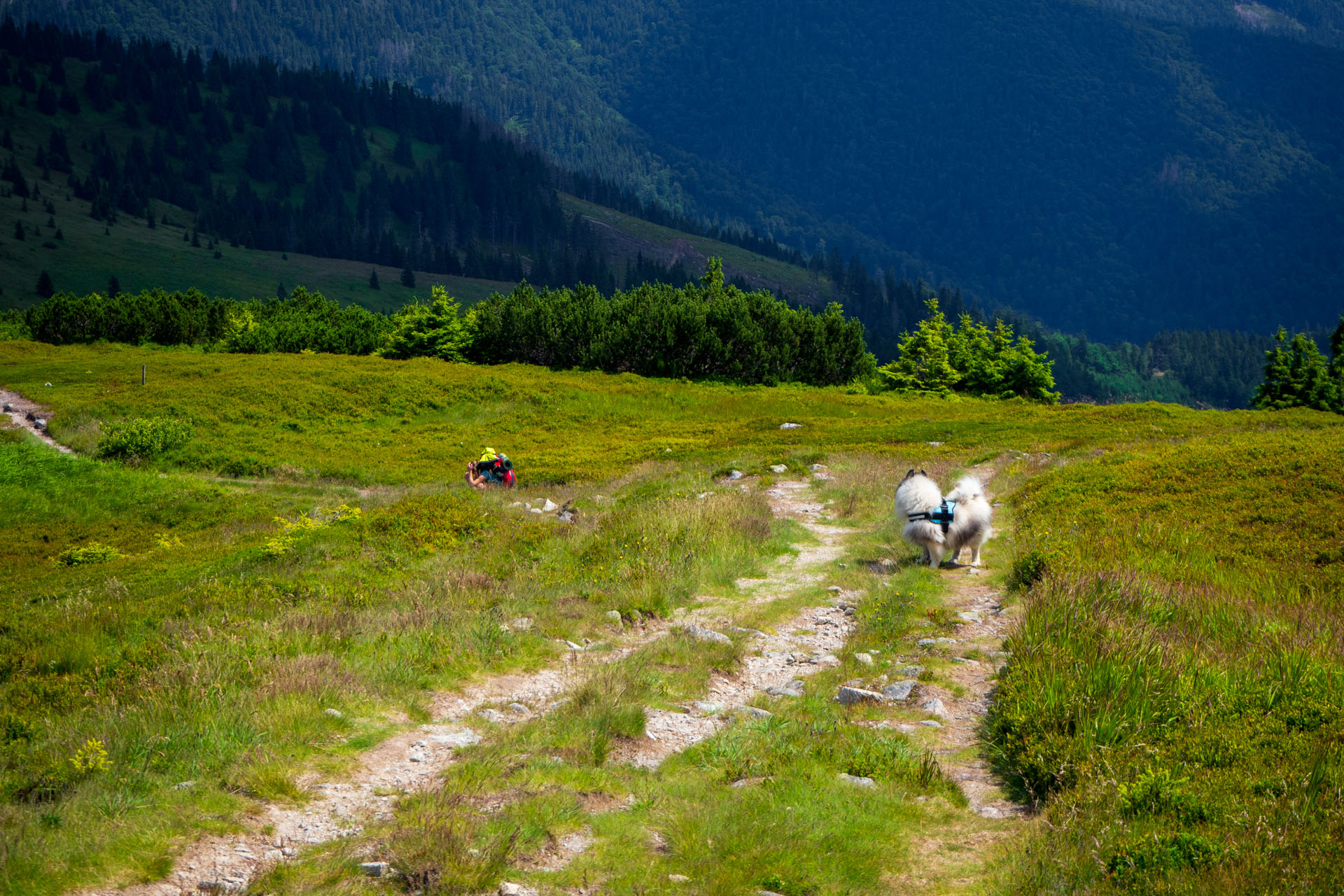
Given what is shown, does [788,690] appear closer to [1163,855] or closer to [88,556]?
[1163,855]

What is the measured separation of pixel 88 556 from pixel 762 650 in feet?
66.4

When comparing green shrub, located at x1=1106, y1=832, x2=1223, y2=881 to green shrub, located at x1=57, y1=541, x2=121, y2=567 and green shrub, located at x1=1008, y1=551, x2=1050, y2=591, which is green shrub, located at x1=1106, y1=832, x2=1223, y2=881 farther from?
green shrub, located at x1=57, y1=541, x2=121, y2=567

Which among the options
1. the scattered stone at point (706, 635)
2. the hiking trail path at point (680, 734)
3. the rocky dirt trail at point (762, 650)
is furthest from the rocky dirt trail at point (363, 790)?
the scattered stone at point (706, 635)

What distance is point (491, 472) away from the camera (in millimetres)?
30156

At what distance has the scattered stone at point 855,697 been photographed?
9.73 meters

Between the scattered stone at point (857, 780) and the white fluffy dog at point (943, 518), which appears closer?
the scattered stone at point (857, 780)

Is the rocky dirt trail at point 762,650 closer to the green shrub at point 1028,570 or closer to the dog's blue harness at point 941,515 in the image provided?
the dog's blue harness at point 941,515

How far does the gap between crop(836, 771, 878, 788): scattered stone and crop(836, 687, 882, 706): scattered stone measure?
1.93 m

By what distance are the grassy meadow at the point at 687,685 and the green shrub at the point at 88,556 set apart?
0.43 ft

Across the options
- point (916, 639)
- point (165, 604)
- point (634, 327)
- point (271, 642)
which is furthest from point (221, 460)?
point (634, 327)

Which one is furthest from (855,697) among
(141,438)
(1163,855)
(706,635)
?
(141,438)

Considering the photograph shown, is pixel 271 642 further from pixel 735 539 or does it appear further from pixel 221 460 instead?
pixel 221 460

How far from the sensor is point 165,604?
13.5m

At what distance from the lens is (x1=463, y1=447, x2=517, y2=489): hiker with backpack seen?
29875 millimetres
